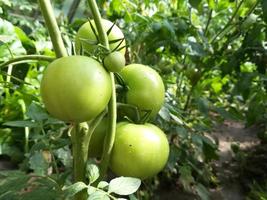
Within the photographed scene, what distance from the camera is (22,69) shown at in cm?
177

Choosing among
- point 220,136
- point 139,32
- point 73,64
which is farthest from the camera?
point 220,136

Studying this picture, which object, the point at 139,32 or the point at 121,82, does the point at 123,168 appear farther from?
the point at 139,32

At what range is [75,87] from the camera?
27.9 inches

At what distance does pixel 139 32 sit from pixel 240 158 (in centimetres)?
95

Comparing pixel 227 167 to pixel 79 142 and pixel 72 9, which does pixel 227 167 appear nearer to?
pixel 79 142

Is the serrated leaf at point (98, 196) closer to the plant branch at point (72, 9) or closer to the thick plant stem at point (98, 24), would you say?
the thick plant stem at point (98, 24)

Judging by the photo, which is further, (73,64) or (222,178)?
(222,178)

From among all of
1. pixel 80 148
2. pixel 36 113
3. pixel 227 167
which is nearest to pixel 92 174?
pixel 80 148

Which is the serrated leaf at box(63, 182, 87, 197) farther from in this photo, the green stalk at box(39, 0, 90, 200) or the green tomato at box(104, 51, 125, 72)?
the green tomato at box(104, 51, 125, 72)

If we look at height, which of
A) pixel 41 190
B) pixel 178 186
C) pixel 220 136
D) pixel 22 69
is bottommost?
pixel 220 136

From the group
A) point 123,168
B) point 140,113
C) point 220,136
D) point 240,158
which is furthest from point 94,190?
point 220,136

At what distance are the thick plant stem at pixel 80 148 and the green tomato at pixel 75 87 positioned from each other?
0.08 metres

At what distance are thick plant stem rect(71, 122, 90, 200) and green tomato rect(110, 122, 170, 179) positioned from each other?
0.06 meters

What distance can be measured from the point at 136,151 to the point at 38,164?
1.44 ft
